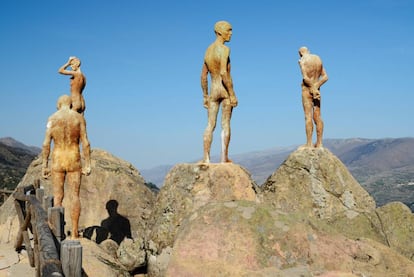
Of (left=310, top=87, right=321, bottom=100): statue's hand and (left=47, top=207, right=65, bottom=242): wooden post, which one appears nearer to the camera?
(left=47, top=207, right=65, bottom=242): wooden post

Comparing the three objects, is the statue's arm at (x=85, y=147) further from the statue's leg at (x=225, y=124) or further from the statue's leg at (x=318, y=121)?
the statue's leg at (x=318, y=121)

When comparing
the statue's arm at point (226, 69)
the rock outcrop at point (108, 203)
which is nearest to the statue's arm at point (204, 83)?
the statue's arm at point (226, 69)

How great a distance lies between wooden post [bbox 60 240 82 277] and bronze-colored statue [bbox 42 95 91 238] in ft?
23.8

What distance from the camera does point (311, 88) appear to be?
15.2m

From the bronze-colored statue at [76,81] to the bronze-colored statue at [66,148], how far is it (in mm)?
2048

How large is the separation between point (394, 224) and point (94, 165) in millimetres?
10365

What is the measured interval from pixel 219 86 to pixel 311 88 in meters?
3.76

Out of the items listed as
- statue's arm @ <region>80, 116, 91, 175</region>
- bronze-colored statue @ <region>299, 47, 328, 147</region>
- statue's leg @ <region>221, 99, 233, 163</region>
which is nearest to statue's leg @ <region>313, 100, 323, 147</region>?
bronze-colored statue @ <region>299, 47, 328, 147</region>

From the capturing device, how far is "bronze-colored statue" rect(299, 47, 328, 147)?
1512 centimetres

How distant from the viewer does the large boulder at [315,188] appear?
1485cm

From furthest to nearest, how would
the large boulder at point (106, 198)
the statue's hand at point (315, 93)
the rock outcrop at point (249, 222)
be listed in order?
the large boulder at point (106, 198)
the statue's hand at point (315, 93)
the rock outcrop at point (249, 222)

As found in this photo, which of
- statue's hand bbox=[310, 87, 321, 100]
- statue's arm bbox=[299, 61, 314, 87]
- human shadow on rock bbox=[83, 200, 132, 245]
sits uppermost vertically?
statue's arm bbox=[299, 61, 314, 87]

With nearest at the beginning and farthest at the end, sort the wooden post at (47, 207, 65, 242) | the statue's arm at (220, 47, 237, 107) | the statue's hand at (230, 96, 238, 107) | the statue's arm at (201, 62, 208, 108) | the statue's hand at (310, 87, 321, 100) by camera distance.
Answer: the wooden post at (47, 207, 65, 242)
the statue's arm at (220, 47, 237, 107)
the statue's hand at (230, 96, 238, 107)
the statue's arm at (201, 62, 208, 108)
the statue's hand at (310, 87, 321, 100)

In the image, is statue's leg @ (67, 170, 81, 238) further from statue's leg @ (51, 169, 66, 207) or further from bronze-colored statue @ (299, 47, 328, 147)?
bronze-colored statue @ (299, 47, 328, 147)
